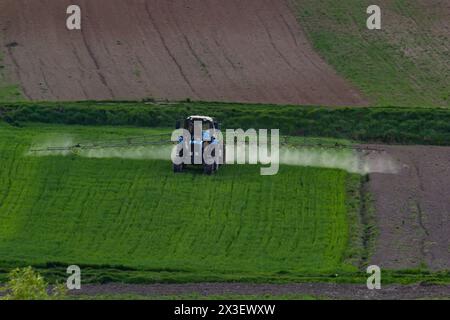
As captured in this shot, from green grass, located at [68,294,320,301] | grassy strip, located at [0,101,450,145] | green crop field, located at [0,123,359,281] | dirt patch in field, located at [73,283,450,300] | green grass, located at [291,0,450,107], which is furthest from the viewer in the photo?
green grass, located at [291,0,450,107]

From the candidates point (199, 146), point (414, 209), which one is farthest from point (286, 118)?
point (414, 209)

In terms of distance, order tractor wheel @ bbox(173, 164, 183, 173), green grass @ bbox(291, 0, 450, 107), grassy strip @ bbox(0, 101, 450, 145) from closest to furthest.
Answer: tractor wheel @ bbox(173, 164, 183, 173), grassy strip @ bbox(0, 101, 450, 145), green grass @ bbox(291, 0, 450, 107)

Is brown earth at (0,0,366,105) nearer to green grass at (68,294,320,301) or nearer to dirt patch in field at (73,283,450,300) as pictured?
dirt patch in field at (73,283,450,300)

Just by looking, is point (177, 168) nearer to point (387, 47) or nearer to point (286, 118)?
point (286, 118)

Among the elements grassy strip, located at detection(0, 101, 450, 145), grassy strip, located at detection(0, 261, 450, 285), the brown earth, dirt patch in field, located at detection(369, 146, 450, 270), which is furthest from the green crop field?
the brown earth

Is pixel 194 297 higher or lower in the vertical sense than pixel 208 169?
lower

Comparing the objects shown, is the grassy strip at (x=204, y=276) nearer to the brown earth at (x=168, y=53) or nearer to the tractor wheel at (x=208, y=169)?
the tractor wheel at (x=208, y=169)

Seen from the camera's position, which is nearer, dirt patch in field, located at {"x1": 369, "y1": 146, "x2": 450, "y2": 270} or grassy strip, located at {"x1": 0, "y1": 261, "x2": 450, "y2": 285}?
grassy strip, located at {"x1": 0, "y1": 261, "x2": 450, "y2": 285}
